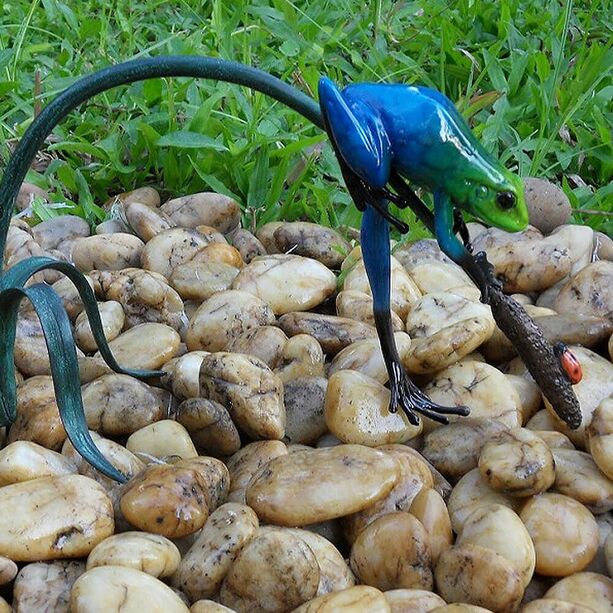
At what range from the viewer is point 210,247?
261cm

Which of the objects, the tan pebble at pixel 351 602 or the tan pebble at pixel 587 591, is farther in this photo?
the tan pebble at pixel 587 591

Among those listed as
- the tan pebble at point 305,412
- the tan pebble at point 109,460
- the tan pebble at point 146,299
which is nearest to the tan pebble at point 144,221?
the tan pebble at point 146,299

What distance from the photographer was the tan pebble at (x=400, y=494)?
179 centimetres

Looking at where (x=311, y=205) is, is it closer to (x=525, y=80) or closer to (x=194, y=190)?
(x=194, y=190)

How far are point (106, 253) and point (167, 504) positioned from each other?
112cm

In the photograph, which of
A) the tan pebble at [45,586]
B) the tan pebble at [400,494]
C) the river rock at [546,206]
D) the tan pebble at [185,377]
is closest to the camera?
the tan pebble at [45,586]

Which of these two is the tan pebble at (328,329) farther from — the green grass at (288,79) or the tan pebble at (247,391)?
the green grass at (288,79)

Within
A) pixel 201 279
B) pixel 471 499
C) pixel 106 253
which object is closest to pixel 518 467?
pixel 471 499

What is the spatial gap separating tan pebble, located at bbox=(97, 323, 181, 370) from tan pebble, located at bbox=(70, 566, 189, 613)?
0.75 metres

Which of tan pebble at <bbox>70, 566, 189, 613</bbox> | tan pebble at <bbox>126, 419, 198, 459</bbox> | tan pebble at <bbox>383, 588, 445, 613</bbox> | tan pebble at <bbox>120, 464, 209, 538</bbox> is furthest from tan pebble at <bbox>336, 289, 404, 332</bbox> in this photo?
tan pebble at <bbox>70, 566, 189, 613</bbox>

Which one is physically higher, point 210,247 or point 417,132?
point 417,132

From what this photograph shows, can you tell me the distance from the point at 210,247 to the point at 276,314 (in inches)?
10.7

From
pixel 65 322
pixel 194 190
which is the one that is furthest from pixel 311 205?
pixel 65 322

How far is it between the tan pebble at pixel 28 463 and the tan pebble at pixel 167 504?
0.58 feet
